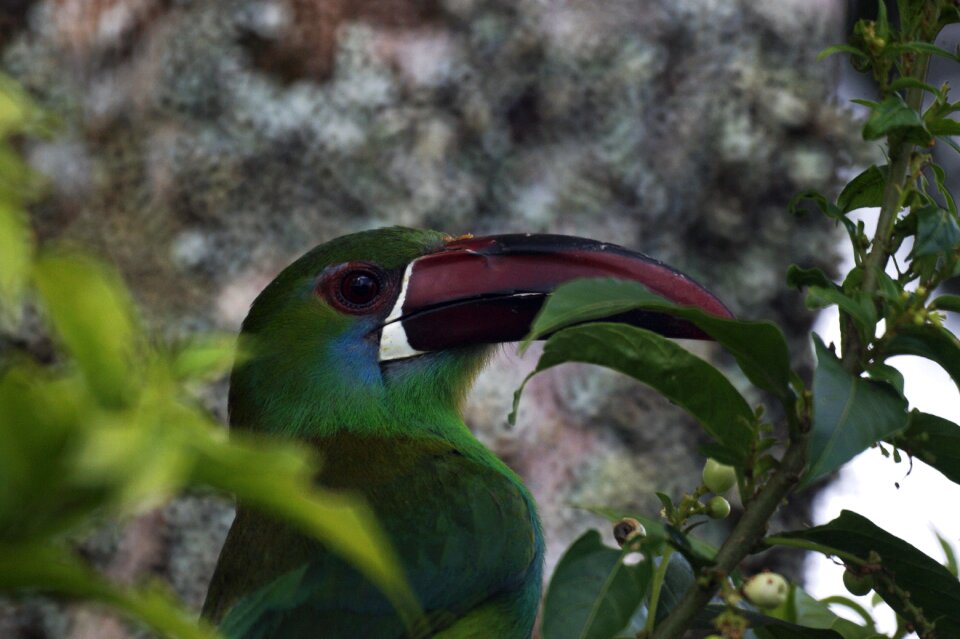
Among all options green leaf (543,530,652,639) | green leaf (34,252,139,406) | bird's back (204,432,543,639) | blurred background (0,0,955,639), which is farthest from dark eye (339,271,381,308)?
green leaf (34,252,139,406)

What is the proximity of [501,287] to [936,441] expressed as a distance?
1.19 metres

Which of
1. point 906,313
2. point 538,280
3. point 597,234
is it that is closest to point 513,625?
point 538,280

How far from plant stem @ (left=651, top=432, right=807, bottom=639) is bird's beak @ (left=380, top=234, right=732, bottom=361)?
0.71 m

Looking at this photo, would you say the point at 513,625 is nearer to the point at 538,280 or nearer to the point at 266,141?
the point at 538,280

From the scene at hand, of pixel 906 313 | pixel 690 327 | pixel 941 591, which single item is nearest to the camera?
pixel 906 313

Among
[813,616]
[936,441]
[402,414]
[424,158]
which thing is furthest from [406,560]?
[424,158]

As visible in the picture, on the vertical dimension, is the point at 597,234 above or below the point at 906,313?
above

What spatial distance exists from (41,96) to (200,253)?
743mm

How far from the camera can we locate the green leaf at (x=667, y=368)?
55.8 inches

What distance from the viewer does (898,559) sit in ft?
5.07

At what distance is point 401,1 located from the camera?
3.77m

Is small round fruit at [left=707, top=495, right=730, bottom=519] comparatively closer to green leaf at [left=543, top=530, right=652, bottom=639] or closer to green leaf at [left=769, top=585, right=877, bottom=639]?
green leaf at [left=769, top=585, right=877, bottom=639]

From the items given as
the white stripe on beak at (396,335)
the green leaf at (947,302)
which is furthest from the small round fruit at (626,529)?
the white stripe on beak at (396,335)

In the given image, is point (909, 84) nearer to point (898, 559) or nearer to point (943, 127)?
point (943, 127)
